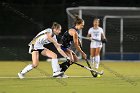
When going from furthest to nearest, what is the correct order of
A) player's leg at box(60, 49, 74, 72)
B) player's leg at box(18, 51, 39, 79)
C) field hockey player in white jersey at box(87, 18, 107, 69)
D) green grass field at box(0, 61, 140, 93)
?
1. field hockey player in white jersey at box(87, 18, 107, 69)
2. player's leg at box(60, 49, 74, 72)
3. player's leg at box(18, 51, 39, 79)
4. green grass field at box(0, 61, 140, 93)

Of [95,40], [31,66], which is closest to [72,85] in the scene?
[31,66]

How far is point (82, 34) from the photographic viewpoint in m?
22.6

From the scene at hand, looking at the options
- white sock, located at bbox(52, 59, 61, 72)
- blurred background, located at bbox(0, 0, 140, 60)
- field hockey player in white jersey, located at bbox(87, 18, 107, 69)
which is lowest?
blurred background, located at bbox(0, 0, 140, 60)

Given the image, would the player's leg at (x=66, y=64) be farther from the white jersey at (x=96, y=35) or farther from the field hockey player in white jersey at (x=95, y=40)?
the white jersey at (x=96, y=35)

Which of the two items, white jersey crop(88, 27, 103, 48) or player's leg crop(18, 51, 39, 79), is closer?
player's leg crop(18, 51, 39, 79)

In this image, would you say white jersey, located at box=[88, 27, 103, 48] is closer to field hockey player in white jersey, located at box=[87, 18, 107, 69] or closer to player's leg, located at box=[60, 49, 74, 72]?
field hockey player in white jersey, located at box=[87, 18, 107, 69]

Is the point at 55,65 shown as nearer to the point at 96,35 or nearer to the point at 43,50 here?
the point at 43,50

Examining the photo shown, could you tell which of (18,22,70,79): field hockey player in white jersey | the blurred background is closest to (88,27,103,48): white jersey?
(18,22,70,79): field hockey player in white jersey

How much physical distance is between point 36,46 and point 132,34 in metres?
9.59

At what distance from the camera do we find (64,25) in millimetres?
23469

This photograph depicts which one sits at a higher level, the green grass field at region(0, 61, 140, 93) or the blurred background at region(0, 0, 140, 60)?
the green grass field at region(0, 61, 140, 93)

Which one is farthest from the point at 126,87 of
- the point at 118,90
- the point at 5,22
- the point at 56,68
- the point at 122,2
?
the point at 122,2

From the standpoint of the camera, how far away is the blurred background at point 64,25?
22.8 meters

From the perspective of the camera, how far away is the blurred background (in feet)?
74.6
